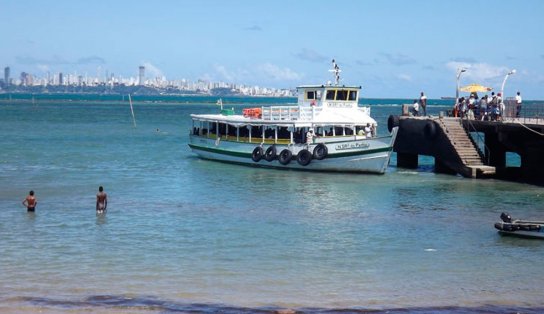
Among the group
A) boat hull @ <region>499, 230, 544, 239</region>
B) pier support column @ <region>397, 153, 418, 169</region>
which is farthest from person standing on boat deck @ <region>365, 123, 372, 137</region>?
boat hull @ <region>499, 230, 544, 239</region>

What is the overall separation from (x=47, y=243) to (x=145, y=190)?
43.9ft

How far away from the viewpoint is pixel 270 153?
4622 cm

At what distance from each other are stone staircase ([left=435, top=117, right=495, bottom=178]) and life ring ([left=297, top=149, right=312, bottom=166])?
268 inches

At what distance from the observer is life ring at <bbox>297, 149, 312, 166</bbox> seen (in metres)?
44.3

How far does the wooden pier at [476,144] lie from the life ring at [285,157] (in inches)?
273

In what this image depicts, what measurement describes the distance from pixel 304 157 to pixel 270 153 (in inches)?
99.3

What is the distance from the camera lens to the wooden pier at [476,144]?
40.4m

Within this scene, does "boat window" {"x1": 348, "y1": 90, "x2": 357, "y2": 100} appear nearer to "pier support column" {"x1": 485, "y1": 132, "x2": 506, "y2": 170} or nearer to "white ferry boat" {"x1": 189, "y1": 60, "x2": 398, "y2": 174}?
"white ferry boat" {"x1": 189, "y1": 60, "x2": 398, "y2": 174}

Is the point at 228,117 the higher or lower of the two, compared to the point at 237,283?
higher

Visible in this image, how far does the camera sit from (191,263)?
894 inches

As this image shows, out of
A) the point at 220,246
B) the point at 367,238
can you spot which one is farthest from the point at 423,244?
the point at 220,246

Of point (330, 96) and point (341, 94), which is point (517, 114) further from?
point (330, 96)

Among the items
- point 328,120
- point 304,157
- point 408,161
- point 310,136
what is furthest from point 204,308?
point 408,161

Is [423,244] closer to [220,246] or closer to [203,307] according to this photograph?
[220,246]
